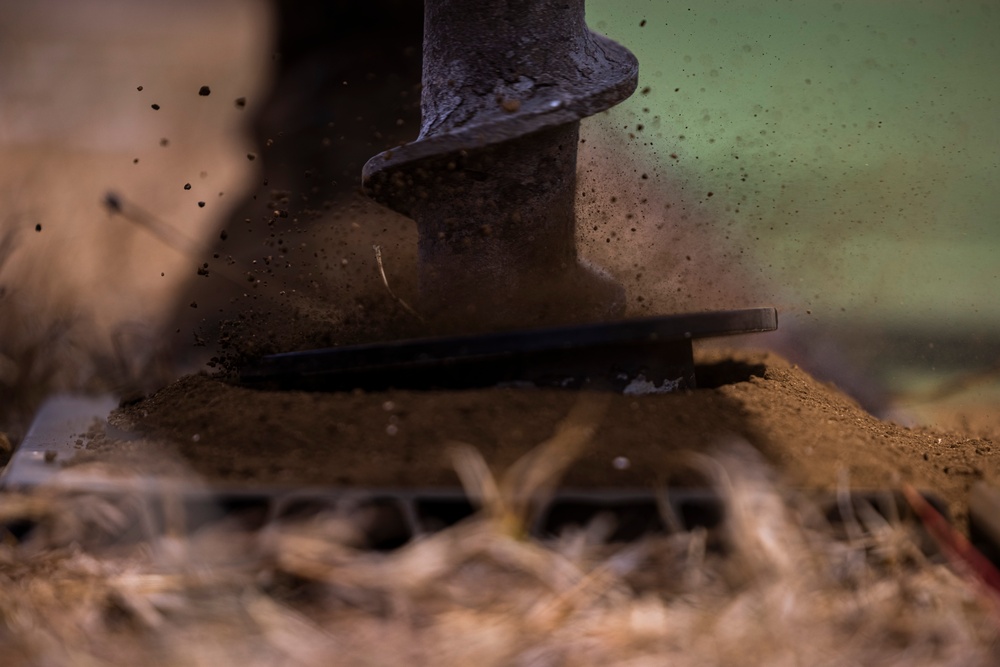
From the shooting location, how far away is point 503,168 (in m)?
2.29

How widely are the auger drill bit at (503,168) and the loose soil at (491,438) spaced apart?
0.53 metres

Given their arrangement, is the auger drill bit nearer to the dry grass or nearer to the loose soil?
the loose soil

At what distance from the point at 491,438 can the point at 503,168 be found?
0.91 m

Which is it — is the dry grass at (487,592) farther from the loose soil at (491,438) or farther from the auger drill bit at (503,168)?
the auger drill bit at (503,168)

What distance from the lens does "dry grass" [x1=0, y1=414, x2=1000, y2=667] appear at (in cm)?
112

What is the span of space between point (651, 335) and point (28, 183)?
3.22 meters

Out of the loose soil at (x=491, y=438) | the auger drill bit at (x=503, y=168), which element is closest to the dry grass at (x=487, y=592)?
the loose soil at (x=491, y=438)

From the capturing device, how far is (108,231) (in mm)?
3926

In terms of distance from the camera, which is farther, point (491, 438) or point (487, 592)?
point (491, 438)

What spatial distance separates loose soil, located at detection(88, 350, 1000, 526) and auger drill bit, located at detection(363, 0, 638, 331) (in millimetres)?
526

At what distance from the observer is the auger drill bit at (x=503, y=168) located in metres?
2.26

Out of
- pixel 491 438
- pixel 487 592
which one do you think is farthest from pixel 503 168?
pixel 487 592

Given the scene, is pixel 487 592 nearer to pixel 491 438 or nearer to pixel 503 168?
pixel 491 438

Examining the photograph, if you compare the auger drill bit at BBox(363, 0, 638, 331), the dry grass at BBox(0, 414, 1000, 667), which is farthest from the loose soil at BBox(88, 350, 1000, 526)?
the auger drill bit at BBox(363, 0, 638, 331)
